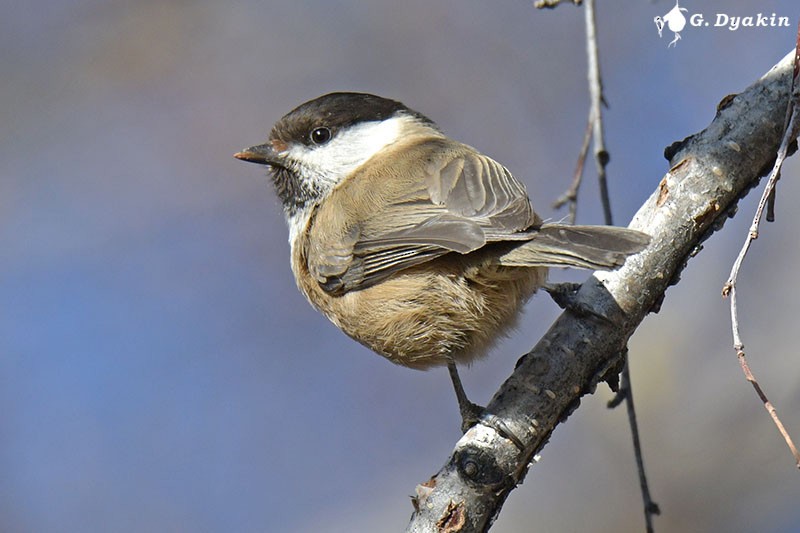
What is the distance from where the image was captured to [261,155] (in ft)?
11.8

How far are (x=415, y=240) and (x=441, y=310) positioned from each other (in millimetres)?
257

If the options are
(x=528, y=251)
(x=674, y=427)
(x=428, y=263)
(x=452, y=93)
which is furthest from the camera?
(x=452, y=93)

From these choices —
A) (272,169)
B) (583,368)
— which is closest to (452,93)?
(272,169)

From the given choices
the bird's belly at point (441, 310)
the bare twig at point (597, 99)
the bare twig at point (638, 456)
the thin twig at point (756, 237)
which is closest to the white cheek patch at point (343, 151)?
the bird's belly at point (441, 310)

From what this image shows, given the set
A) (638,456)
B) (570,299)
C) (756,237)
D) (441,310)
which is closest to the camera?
(756,237)

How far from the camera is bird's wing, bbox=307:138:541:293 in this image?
2691 millimetres

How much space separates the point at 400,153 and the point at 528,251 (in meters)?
1.03

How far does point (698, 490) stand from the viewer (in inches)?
154

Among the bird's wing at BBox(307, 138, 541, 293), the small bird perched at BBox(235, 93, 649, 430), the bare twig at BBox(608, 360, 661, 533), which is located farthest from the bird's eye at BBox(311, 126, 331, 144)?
the bare twig at BBox(608, 360, 661, 533)

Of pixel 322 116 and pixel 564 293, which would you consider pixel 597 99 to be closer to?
pixel 564 293

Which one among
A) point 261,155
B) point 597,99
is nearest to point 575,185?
point 597,99

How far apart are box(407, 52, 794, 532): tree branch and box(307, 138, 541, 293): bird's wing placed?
356 mm

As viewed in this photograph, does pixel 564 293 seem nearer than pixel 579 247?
No

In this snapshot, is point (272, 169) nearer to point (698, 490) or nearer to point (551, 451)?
point (551, 451)
